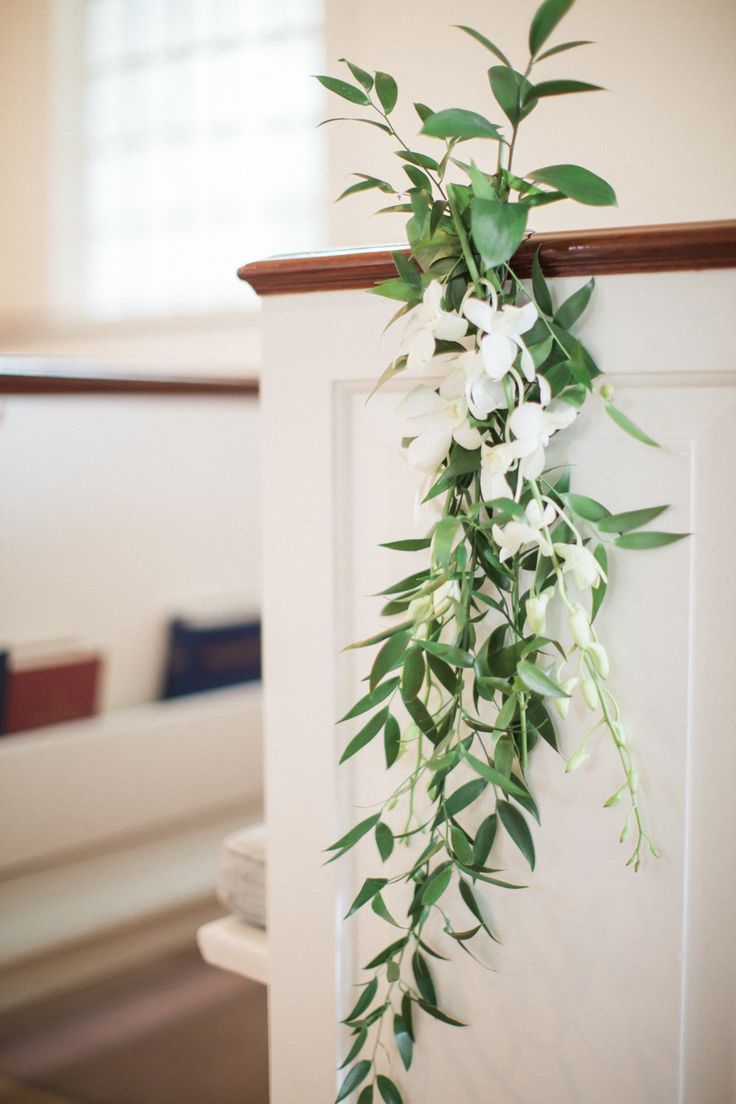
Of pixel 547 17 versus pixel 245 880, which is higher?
pixel 547 17

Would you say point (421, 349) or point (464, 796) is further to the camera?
point (464, 796)

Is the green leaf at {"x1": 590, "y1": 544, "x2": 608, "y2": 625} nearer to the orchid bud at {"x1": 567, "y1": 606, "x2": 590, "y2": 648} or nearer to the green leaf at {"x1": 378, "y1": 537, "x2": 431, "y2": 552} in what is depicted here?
the orchid bud at {"x1": 567, "y1": 606, "x2": 590, "y2": 648}

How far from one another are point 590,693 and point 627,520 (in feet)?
0.47

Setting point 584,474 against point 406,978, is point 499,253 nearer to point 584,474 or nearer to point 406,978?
point 584,474

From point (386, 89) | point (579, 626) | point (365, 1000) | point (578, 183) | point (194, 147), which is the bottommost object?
point (365, 1000)

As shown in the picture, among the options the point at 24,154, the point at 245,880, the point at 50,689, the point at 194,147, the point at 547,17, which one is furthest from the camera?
the point at 24,154

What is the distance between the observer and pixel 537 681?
73cm

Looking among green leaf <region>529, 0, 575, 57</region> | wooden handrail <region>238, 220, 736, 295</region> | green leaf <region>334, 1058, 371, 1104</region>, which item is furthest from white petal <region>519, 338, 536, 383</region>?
green leaf <region>334, 1058, 371, 1104</region>

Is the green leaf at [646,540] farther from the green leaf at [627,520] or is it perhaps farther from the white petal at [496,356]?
the white petal at [496,356]

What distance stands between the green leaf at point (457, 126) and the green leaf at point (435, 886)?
603 millimetres

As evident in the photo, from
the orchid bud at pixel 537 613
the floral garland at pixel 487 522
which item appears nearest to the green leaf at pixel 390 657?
the floral garland at pixel 487 522

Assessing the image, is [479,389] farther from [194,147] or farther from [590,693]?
[194,147]

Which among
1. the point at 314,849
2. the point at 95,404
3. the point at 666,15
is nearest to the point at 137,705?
the point at 95,404

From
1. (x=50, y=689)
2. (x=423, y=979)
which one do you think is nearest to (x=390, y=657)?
(x=423, y=979)
